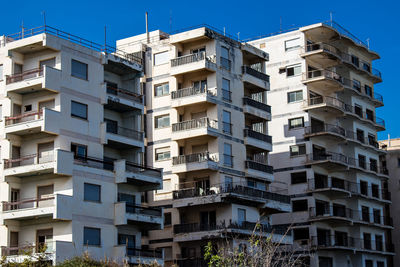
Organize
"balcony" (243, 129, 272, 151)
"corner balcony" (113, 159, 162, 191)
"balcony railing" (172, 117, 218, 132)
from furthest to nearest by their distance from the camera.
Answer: "balcony" (243, 129, 272, 151) < "balcony railing" (172, 117, 218, 132) < "corner balcony" (113, 159, 162, 191)

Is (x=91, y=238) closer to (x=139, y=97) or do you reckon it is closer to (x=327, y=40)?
(x=139, y=97)

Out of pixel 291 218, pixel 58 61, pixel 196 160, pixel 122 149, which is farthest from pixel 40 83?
pixel 291 218

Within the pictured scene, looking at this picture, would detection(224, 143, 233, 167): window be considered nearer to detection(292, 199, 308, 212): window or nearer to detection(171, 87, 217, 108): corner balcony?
detection(171, 87, 217, 108): corner balcony

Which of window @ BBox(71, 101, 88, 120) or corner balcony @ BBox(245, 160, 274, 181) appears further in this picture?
corner balcony @ BBox(245, 160, 274, 181)

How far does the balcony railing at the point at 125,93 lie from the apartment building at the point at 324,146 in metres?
23.0

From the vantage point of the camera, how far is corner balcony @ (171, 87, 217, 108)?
70500 millimetres

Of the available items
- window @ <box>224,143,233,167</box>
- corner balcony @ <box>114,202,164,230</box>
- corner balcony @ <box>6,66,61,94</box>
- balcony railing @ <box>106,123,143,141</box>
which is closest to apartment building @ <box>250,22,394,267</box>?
window @ <box>224,143,233,167</box>

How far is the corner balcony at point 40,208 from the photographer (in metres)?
56.2

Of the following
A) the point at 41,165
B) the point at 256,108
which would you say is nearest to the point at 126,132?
the point at 41,165

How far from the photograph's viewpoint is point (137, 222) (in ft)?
208

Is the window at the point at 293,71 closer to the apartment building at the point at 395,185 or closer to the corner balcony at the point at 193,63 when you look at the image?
the corner balcony at the point at 193,63

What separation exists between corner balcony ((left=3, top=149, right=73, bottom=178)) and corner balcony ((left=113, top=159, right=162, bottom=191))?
17.3 ft

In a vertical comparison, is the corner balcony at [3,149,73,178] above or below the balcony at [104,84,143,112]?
below

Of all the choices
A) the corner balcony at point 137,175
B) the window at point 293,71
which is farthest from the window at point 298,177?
the corner balcony at point 137,175
